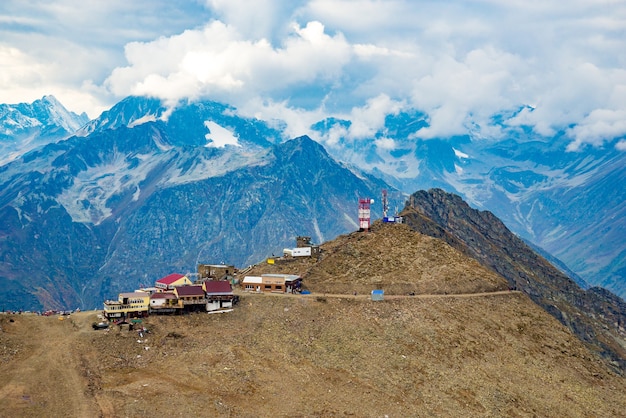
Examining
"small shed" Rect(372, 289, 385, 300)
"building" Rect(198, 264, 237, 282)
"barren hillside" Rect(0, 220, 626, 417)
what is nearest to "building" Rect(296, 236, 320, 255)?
"building" Rect(198, 264, 237, 282)

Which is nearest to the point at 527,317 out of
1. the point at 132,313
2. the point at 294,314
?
the point at 294,314

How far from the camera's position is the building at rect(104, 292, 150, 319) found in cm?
9538

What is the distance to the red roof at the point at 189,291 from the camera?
10094cm

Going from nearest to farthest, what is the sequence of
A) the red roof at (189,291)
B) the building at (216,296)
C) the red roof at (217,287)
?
1. the red roof at (189,291)
2. the building at (216,296)
3. the red roof at (217,287)

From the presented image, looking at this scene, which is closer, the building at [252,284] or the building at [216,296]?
the building at [216,296]


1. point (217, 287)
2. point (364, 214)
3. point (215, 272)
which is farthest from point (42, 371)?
point (364, 214)

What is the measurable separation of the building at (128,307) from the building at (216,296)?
32.6 feet

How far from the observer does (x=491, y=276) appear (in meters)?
119

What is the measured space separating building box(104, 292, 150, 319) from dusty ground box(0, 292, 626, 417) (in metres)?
4.27

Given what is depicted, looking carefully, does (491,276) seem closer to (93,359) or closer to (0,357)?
(93,359)

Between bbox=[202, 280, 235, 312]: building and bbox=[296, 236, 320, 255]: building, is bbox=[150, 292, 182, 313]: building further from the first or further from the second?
bbox=[296, 236, 320, 255]: building

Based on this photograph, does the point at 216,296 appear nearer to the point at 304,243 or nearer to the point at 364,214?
the point at 304,243

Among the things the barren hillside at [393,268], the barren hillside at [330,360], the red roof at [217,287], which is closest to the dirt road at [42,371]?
the barren hillside at [330,360]

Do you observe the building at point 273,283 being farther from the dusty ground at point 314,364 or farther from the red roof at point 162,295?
the red roof at point 162,295
